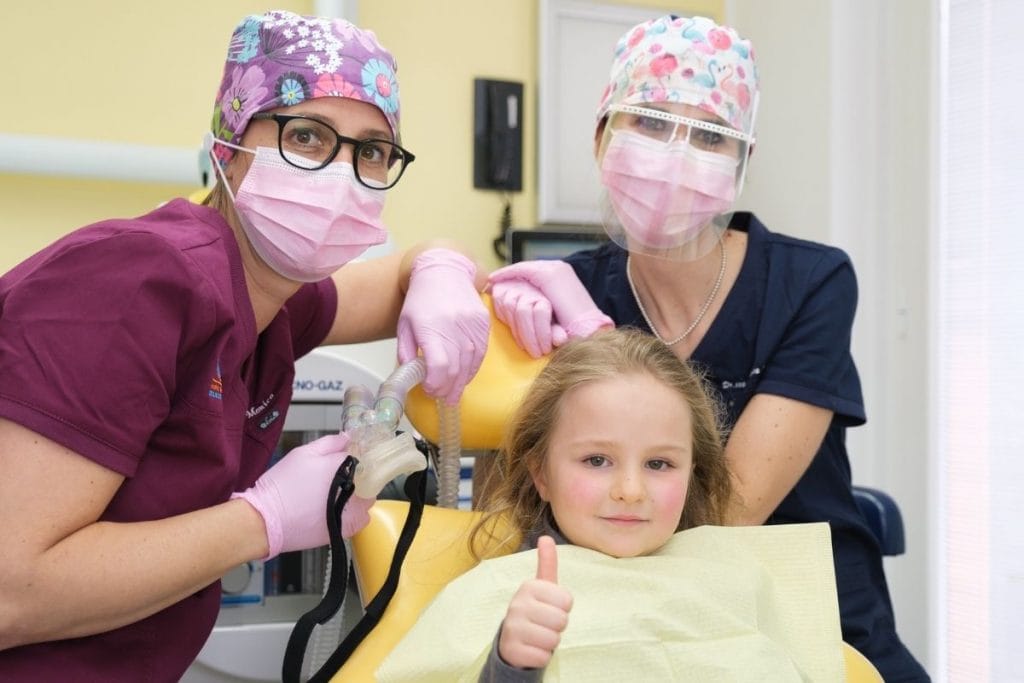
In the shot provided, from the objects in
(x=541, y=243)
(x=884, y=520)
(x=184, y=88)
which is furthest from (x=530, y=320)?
(x=184, y=88)

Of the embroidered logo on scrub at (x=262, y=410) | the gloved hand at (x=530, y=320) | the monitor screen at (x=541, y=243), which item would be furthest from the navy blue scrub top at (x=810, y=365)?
the monitor screen at (x=541, y=243)

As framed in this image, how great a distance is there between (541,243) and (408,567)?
4.68 feet

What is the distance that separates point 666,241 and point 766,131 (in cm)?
147

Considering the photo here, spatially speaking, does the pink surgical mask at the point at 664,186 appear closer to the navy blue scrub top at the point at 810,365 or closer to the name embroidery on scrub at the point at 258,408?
the navy blue scrub top at the point at 810,365

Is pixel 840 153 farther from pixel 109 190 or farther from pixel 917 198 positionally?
pixel 109 190

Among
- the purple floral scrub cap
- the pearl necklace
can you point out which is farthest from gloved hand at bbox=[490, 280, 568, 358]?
the purple floral scrub cap

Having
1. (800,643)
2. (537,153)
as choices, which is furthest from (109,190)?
(800,643)

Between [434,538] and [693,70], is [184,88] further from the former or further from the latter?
[434,538]

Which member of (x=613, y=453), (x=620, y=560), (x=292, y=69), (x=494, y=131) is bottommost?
(x=620, y=560)

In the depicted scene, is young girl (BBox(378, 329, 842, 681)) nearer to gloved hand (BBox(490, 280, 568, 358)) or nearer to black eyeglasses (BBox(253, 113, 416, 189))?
gloved hand (BBox(490, 280, 568, 358))

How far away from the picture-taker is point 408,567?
1261mm

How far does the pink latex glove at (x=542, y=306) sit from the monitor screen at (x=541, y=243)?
0.94m

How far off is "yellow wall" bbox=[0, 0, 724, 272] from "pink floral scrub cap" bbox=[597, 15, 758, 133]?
4.09 feet

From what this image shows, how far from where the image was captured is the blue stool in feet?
5.75
